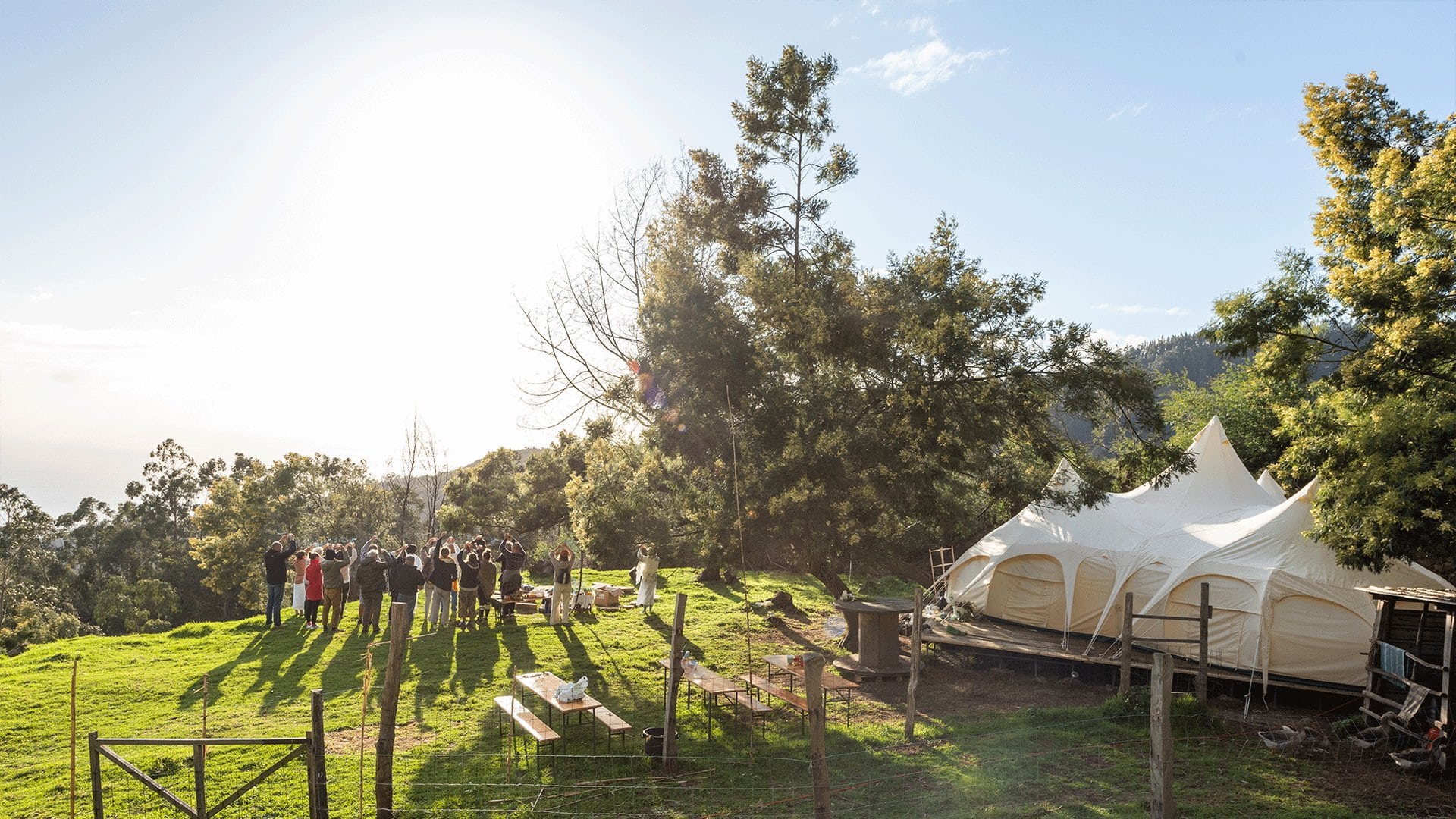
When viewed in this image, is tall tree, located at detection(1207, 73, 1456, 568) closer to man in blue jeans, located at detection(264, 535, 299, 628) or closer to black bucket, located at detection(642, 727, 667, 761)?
black bucket, located at detection(642, 727, 667, 761)

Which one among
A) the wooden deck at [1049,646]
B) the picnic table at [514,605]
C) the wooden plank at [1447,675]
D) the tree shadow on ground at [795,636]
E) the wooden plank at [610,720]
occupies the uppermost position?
the wooden plank at [1447,675]

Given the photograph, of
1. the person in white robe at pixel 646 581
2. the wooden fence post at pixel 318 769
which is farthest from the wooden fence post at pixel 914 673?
the person in white robe at pixel 646 581

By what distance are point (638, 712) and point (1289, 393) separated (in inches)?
762

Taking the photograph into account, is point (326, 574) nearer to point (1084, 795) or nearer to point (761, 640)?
point (761, 640)

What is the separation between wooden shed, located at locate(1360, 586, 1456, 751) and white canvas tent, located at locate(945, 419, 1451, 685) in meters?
1.42

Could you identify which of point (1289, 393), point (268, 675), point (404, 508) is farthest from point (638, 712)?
point (1289, 393)

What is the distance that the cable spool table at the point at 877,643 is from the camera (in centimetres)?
1368

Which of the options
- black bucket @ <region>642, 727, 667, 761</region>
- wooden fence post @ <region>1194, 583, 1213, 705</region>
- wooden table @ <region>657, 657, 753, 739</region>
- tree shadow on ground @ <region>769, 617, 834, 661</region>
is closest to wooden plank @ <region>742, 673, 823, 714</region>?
wooden table @ <region>657, 657, 753, 739</region>

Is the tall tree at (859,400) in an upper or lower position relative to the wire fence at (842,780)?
upper


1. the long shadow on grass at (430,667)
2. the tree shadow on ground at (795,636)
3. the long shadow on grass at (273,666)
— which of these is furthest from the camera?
the tree shadow on ground at (795,636)

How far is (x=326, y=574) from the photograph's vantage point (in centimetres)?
1659

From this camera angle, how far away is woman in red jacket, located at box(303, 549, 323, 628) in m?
17.0

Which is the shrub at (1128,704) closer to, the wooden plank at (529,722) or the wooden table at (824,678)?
the wooden table at (824,678)

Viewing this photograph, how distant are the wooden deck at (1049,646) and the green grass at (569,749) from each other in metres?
2.14
